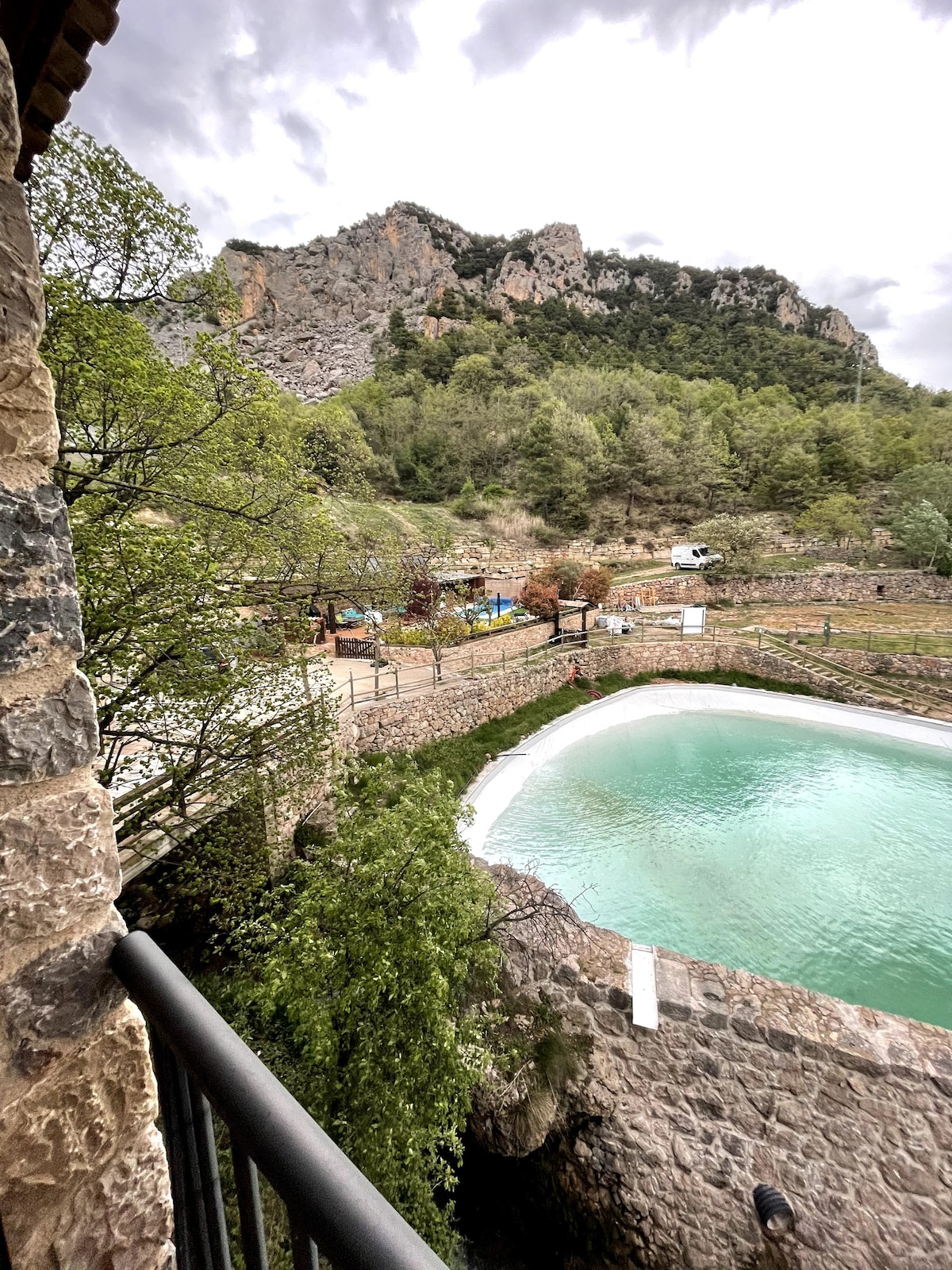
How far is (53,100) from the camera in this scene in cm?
190

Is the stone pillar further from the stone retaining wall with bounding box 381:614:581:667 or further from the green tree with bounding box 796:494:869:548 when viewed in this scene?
the green tree with bounding box 796:494:869:548

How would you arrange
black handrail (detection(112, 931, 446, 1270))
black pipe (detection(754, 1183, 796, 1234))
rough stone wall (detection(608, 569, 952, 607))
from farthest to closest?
rough stone wall (detection(608, 569, 952, 607)) < black pipe (detection(754, 1183, 796, 1234)) < black handrail (detection(112, 931, 446, 1270))

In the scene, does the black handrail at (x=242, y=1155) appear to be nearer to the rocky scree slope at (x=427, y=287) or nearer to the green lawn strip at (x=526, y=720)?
the green lawn strip at (x=526, y=720)

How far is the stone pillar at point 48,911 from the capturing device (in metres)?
0.88

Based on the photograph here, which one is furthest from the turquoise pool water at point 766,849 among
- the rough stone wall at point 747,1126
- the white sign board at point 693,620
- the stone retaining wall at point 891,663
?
the white sign board at point 693,620

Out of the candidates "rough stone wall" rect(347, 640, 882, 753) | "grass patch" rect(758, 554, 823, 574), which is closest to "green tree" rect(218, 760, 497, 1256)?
"rough stone wall" rect(347, 640, 882, 753)

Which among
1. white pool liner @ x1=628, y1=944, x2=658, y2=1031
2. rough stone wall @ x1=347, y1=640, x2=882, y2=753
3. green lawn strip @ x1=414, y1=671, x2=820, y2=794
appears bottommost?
white pool liner @ x1=628, y1=944, x2=658, y2=1031

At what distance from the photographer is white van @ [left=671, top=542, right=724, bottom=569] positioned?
2683 cm

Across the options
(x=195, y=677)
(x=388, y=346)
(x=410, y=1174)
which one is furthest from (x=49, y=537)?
(x=388, y=346)

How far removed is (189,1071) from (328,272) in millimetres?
89912

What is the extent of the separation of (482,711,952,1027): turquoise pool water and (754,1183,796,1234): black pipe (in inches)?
132

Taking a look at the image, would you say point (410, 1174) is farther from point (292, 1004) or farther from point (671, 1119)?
point (671, 1119)

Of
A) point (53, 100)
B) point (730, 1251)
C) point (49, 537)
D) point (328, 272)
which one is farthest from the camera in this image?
point (328, 272)

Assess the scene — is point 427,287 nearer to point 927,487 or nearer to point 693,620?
point 927,487
